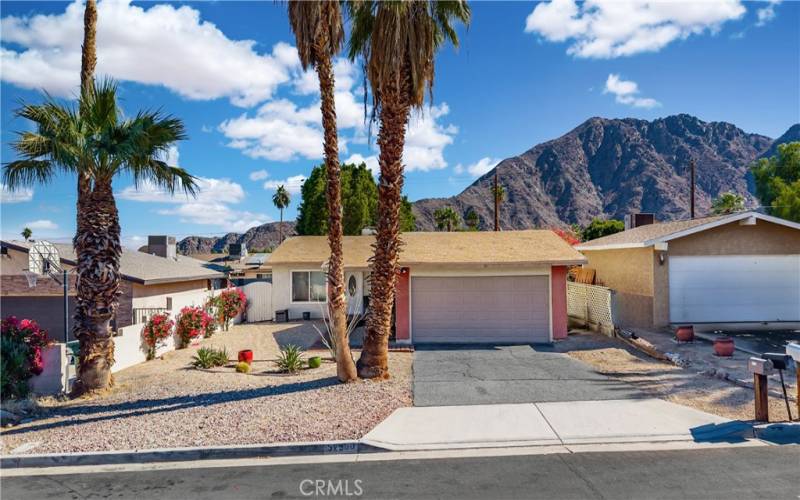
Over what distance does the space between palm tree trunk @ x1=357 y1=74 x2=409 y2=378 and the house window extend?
39.4 ft

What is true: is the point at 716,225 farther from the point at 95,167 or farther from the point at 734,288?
the point at 95,167

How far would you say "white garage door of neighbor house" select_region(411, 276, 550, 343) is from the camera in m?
16.1

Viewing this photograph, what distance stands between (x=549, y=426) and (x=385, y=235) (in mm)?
5045

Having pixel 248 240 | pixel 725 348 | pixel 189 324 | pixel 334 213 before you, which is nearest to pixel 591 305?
pixel 725 348

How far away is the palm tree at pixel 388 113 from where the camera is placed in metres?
10.6

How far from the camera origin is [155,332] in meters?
14.4

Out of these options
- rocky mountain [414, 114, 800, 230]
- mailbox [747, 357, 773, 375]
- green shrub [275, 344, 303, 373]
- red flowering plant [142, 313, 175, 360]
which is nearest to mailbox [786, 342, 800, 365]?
mailbox [747, 357, 773, 375]

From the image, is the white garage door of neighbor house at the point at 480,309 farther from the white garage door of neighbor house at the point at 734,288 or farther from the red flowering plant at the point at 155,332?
the red flowering plant at the point at 155,332

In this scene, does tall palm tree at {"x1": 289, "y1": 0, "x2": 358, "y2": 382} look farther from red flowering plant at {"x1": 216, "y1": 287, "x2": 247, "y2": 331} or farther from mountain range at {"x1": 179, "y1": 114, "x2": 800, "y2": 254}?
mountain range at {"x1": 179, "y1": 114, "x2": 800, "y2": 254}

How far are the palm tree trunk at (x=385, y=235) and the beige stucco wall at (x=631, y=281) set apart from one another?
9.50 m

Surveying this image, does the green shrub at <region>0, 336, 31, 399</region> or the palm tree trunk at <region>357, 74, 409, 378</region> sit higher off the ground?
the palm tree trunk at <region>357, 74, 409, 378</region>

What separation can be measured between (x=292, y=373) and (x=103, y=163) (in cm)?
617

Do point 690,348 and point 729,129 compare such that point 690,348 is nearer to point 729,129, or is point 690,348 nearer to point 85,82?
point 85,82

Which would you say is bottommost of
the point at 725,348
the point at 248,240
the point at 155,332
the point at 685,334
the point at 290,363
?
the point at 290,363
